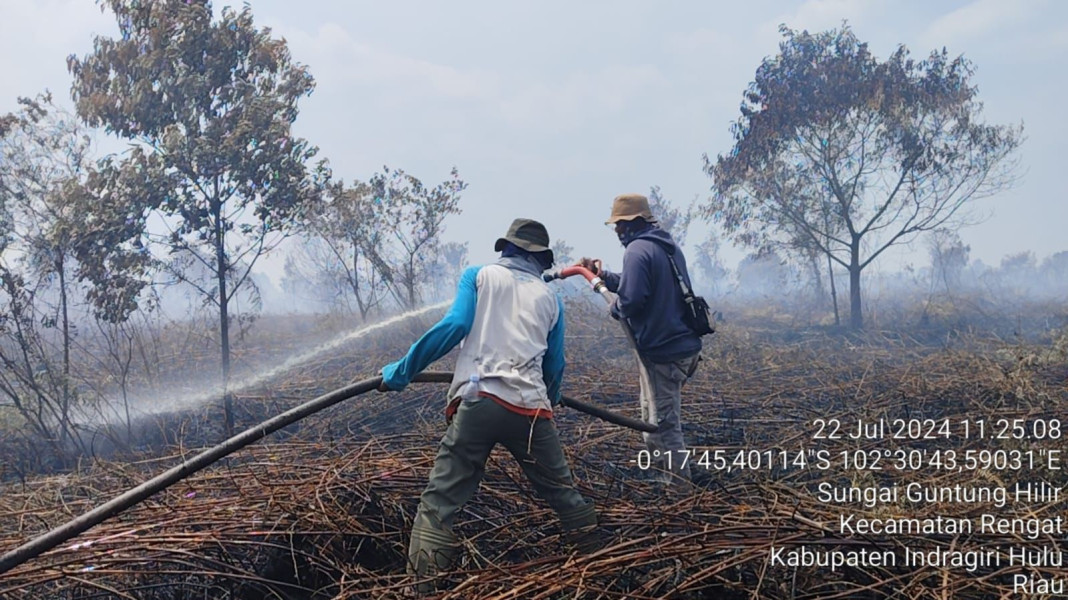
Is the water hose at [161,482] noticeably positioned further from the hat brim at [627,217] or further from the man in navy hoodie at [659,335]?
the hat brim at [627,217]

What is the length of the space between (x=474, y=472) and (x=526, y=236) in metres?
1.26

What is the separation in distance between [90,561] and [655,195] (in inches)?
1461

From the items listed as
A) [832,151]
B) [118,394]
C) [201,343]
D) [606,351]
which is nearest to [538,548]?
[118,394]

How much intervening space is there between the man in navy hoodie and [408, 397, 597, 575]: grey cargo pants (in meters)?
1.32

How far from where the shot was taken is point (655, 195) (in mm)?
38375

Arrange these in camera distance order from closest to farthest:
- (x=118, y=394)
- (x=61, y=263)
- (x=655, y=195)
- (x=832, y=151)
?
1. (x=61, y=263)
2. (x=118, y=394)
3. (x=832, y=151)
4. (x=655, y=195)

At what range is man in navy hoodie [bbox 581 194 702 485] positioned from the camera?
175 inches

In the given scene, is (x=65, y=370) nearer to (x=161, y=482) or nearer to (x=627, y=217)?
(x=161, y=482)

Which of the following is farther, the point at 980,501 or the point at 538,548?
the point at 980,501

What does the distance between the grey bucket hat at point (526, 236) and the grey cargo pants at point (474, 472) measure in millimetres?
871

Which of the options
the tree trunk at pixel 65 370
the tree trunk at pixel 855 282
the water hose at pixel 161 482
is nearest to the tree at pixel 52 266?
the tree trunk at pixel 65 370

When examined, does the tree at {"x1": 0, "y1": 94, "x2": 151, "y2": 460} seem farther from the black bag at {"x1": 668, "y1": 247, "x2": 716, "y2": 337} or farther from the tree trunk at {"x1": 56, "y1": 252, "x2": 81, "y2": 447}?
the black bag at {"x1": 668, "y1": 247, "x2": 716, "y2": 337}

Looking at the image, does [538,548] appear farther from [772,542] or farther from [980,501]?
[980,501]

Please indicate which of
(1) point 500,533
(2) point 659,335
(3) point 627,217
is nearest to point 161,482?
(1) point 500,533
